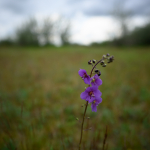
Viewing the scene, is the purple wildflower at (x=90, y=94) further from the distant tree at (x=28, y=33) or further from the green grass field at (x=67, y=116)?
the distant tree at (x=28, y=33)

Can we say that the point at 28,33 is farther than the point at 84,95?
Yes

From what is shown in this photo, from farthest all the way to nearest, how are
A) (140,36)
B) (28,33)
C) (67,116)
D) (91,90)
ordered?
1. (28,33)
2. (140,36)
3. (67,116)
4. (91,90)

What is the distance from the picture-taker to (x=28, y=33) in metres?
31.3

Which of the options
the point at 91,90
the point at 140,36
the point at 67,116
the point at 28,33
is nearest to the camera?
the point at 91,90

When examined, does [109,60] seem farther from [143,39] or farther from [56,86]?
[143,39]

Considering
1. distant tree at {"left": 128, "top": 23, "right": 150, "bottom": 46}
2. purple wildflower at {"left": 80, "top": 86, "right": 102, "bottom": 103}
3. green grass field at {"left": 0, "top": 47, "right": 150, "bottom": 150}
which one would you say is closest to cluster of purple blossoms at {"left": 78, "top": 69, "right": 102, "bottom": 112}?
purple wildflower at {"left": 80, "top": 86, "right": 102, "bottom": 103}

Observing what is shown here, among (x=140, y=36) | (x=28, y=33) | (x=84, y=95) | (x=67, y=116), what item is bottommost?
(x=67, y=116)

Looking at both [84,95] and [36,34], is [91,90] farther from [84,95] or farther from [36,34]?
[36,34]

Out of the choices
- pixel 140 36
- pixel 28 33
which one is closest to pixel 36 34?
pixel 28 33

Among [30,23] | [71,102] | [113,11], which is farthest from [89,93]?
[30,23]

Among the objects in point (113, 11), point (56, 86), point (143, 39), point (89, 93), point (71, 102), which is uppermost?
point (113, 11)

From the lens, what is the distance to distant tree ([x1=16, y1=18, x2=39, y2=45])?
99.9 feet

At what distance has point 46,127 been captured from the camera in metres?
2.32

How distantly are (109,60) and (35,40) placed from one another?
3384 centimetres
